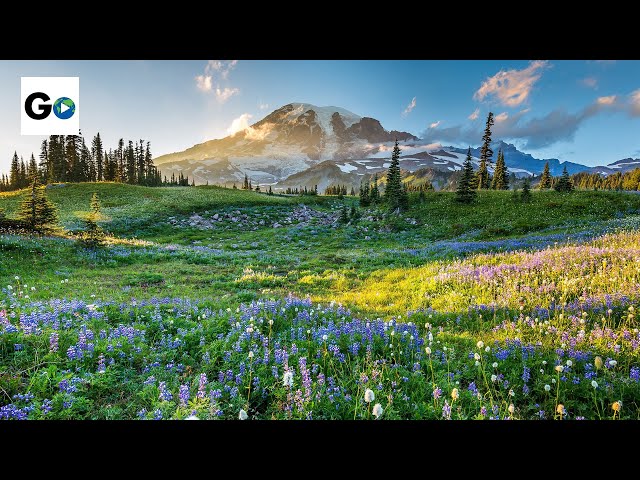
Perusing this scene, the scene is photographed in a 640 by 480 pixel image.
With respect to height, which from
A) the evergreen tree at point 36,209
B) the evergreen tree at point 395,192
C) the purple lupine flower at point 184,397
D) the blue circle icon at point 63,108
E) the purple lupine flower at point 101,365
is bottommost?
the purple lupine flower at point 101,365

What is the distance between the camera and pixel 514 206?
3228 cm

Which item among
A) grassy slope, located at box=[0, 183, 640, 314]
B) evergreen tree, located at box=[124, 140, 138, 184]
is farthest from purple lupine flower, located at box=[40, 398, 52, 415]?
evergreen tree, located at box=[124, 140, 138, 184]

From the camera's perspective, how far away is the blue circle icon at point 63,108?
18.9ft

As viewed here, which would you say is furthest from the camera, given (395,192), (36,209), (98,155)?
(98,155)

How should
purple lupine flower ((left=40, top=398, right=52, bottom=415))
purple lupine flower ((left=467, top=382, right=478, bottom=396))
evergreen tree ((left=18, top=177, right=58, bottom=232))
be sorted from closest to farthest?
purple lupine flower ((left=40, top=398, right=52, bottom=415)) < purple lupine flower ((left=467, top=382, right=478, bottom=396)) < evergreen tree ((left=18, top=177, right=58, bottom=232))

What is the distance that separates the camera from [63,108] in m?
5.89

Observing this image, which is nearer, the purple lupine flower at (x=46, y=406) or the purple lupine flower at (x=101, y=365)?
the purple lupine flower at (x=46, y=406)

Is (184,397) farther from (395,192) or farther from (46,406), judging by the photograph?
(395,192)

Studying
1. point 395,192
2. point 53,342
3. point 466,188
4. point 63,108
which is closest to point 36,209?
point 63,108

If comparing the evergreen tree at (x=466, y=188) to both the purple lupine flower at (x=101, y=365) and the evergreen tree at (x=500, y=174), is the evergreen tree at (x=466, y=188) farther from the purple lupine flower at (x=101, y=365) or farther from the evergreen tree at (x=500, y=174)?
the purple lupine flower at (x=101, y=365)

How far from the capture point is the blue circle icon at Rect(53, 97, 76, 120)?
577 centimetres

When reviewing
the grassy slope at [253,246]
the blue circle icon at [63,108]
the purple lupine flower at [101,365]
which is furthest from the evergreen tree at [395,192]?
the purple lupine flower at [101,365]

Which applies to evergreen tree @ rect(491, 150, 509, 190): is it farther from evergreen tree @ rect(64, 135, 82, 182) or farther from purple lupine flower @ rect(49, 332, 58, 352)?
evergreen tree @ rect(64, 135, 82, 182)
